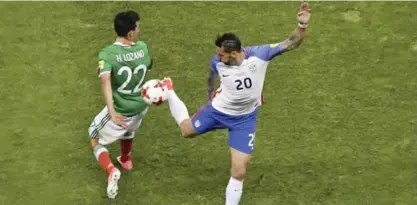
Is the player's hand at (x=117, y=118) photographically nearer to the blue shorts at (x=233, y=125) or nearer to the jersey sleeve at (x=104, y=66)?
the jersey sleeve at (x=104, y=66)

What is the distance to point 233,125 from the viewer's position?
1234cm

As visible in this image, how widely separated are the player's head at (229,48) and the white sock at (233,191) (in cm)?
A: 151

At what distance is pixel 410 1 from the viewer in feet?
56.3

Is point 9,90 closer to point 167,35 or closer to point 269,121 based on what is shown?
point 167,35

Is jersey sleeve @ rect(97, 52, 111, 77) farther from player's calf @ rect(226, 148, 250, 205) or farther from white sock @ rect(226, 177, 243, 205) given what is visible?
white sock @ rect(226, 177, 243, 205)

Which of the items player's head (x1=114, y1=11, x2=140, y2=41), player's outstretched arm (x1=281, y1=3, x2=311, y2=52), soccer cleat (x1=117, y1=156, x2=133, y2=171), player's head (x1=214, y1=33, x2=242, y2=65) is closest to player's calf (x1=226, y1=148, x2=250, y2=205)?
player's head (x1=214, y1=33, x2=242, y2=65)

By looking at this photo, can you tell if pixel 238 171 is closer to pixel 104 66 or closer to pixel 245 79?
pixel 245 79

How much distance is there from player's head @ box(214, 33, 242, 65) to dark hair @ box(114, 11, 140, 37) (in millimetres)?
1114

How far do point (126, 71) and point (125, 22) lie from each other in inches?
24.8

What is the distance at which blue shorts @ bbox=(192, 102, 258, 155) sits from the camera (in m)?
12.2

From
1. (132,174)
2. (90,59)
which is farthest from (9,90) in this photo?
(132,174)

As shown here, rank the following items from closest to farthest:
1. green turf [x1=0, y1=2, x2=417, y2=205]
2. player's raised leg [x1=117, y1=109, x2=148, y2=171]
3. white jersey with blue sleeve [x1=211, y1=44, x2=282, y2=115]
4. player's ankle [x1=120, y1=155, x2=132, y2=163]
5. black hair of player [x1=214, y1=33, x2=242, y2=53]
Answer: black hair of player [x1=214, y1=33, x2=242, y2=53] → white jersey with blue sleeve [x1=211, y1=44, x2=282, y2=115] → player's raised leg [x1=117, y1=109, x2=148, y2=171] → green turf [x1=0, y1=2, x2=417, y2=205] → player's ankle [x1=120, y1=155, x2=132, y2=163]

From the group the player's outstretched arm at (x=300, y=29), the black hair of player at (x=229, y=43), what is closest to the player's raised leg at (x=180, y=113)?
the black hair of player at (x=229, y=43)

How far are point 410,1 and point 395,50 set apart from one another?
5.08 feet
